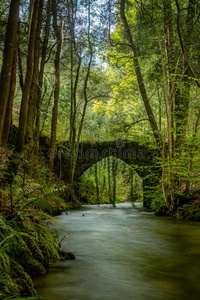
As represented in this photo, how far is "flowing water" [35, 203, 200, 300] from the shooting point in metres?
2.73

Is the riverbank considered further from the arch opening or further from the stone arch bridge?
the arch opening

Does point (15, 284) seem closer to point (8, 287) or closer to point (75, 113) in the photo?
point (8, 287)

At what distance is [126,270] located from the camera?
348cm

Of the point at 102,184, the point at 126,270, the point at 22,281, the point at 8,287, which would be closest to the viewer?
the point at 8,287

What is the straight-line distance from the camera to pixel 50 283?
285 centimetres

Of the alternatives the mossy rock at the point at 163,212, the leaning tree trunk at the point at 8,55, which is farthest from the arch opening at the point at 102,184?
the leaning tree trunk at the point at 8,55

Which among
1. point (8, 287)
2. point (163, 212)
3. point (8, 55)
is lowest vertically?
point (163, 212)

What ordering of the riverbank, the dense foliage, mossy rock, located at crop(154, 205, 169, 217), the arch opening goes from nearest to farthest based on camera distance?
the riverbank → the dense foliage → mossy rock, located at crop(154, 205, 169, 217) → the arch opening

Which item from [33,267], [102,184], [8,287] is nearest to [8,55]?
[33,267]

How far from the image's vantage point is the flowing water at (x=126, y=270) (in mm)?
2729

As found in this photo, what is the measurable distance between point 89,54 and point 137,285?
37.6 ft

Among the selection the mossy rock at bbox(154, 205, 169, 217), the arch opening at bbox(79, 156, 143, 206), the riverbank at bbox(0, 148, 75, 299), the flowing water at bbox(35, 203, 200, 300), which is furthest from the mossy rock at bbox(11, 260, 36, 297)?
the arch opening at bbox(79, 156, 143, 206)

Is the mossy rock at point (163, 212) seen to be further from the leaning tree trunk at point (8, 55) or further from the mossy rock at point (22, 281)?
the mossy rock at point (22, 281)

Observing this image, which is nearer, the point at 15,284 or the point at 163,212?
the point at 15,284
